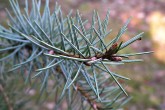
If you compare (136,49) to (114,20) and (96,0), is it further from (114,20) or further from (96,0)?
(96,0)

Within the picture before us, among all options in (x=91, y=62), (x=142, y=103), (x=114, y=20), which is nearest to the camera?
(x=91, y=62)

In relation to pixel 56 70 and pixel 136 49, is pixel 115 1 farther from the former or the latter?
pixel 56 70

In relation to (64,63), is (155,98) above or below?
below

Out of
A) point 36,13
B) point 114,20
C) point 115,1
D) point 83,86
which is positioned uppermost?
point 115,1

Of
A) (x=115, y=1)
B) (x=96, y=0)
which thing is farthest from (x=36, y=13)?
(x=115, y=1)

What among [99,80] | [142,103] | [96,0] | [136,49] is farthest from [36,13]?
[96,0]

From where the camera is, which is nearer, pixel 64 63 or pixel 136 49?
pixel 64 63

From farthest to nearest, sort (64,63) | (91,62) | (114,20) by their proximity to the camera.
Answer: (114,20), (64,63), (91,62)
